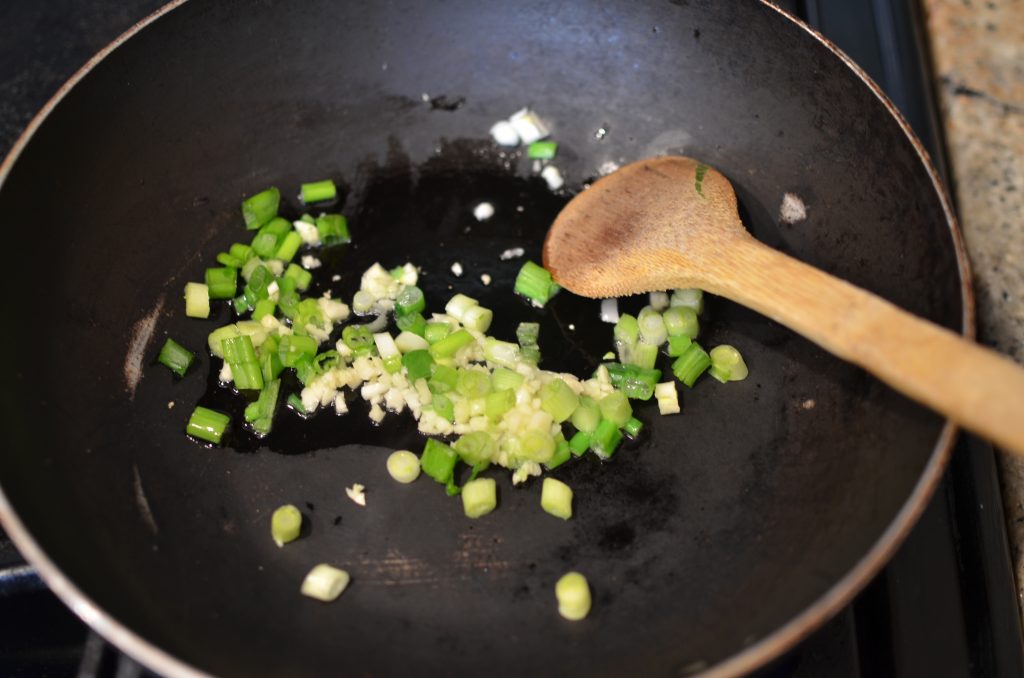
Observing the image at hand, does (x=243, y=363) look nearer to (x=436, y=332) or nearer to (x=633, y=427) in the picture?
(x=436, y=332)

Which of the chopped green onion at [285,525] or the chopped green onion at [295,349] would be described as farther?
the chopped green onion at [295,349]

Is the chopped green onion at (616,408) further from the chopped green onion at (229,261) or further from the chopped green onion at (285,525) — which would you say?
the chopped green onion at (229,261)

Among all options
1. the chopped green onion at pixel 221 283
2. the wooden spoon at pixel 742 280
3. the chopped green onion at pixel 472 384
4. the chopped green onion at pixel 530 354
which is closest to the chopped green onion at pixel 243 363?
the chopped green onion at pixel 221 283

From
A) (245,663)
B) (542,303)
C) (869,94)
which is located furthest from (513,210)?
(245,663)

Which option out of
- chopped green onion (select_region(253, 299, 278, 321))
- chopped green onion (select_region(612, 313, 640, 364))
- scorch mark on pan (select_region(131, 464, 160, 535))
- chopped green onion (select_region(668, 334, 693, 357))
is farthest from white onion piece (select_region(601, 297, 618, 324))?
scorch mark on pan (select_region(131, 464, 160, 535))

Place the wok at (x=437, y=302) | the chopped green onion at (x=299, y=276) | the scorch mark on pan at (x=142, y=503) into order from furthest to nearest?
1. the chopped green onion at (x=299, y=276)
2. the scorch mark on pan at (x=142, y=503)
3. the wok at (x=437, y=302)

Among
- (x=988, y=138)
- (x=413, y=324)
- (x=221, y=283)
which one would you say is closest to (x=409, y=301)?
(x=413, y=324)

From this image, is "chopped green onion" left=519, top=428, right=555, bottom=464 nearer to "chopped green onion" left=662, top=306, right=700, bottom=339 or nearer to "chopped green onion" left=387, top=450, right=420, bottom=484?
"chopped green onion" left=387, top=450, right=420, bottom=484
